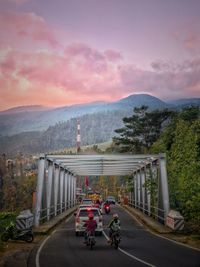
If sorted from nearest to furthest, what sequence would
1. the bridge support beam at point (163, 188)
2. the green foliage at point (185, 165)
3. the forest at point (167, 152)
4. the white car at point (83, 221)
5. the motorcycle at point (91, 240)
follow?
the motorcycle at point (91, 240)
the white car at point (83, 221)
the bridge support beam at point (163, 188)
the green foliage at point (185, 165)
the forest at point (167, 152)

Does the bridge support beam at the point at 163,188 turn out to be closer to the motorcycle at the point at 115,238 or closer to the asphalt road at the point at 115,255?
the asphalt road at the point at 115,255

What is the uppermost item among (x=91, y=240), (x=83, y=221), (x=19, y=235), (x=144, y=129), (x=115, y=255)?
(x=144, y=129)

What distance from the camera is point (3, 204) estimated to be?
122 metres

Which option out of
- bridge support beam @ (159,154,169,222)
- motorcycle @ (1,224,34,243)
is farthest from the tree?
motorcycle @ (1,224,34,243)

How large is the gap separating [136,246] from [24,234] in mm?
5499

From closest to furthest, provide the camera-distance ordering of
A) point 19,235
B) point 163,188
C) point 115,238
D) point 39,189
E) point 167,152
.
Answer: point 115,238, point 19,235, point 163,188, point 39,189, point 167,152

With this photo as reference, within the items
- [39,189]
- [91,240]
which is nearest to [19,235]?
[91,240]

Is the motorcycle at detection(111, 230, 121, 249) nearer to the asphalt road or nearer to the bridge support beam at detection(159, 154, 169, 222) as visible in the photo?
the asphalt road

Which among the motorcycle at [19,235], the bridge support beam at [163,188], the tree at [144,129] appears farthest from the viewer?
the tree at [144,129]

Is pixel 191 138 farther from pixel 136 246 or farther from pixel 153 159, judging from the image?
pixel 136 246

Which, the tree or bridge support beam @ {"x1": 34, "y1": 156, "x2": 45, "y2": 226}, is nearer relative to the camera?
bridge support beam @ {"x1": 34, "y1": 156, "x2": 45, "y2": 226}

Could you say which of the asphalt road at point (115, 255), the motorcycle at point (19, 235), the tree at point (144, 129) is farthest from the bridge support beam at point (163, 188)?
the tree at point (144, 129)

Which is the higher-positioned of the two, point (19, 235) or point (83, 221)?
point (83, 221)

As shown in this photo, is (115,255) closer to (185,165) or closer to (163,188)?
(163,188)
